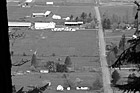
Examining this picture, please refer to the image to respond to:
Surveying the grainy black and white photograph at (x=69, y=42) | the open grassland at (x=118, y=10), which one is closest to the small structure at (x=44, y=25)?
the grainy black and white photograph at (x=69, y=42)

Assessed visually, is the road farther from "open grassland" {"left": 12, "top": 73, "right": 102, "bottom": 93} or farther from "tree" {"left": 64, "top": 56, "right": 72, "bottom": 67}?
"tree" {"left": 64, "top": 56, "right": 72, "bottom": 67}

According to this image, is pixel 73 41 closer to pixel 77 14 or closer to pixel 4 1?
pixel 77 14

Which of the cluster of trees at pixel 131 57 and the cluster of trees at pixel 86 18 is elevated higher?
the cluster of trees at pixel 131 57

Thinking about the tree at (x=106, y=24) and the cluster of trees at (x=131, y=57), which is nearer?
the cluster of trees at (x=131, y=57)

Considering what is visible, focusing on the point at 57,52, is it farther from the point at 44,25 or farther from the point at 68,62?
the point at 44,25

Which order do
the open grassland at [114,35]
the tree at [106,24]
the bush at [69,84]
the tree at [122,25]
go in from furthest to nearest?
the tree at [106,24] → the tree at [122,25] → the open grassland at [114,35] → the bush at [69,84]

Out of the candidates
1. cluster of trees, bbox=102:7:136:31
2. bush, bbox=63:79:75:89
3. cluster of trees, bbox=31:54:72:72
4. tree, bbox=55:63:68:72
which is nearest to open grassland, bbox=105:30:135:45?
cluster of trees, bbox=102:7:136:31

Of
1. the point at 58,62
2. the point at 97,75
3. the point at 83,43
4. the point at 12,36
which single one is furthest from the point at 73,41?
the point at 12,36

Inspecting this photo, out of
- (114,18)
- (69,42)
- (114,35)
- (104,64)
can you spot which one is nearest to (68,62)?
(104,64)

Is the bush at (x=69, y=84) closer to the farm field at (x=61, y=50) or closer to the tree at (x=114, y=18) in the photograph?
the farm field at (x=61, y=50)
